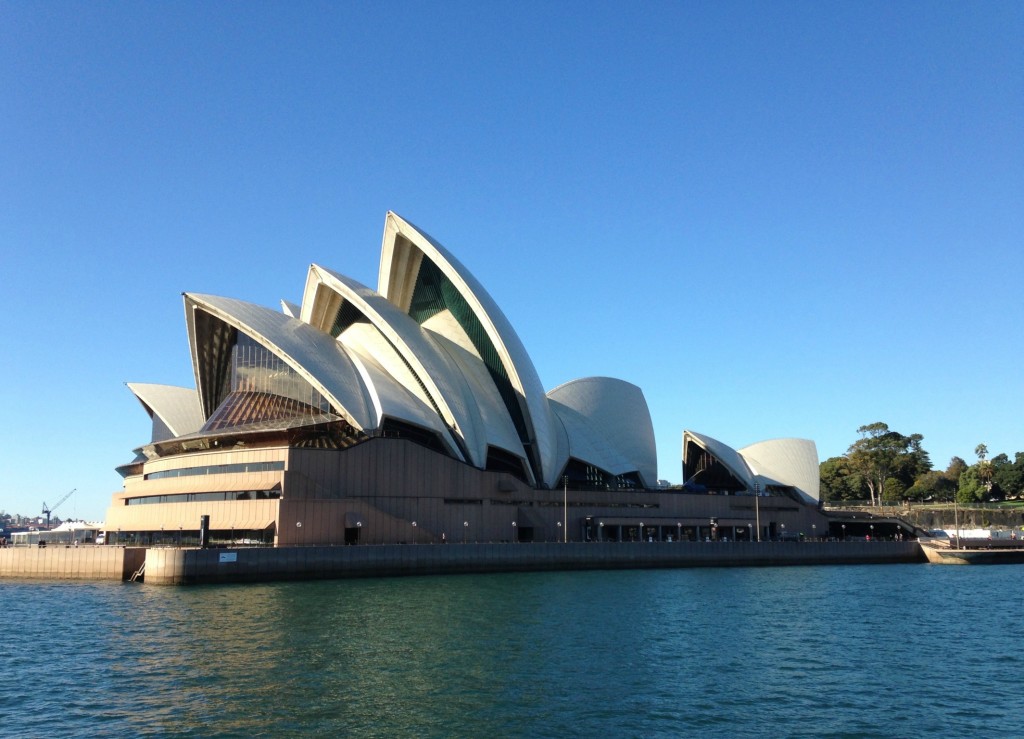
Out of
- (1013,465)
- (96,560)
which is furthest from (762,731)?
(1013,465)

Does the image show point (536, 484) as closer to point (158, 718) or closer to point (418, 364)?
point (418, 364)

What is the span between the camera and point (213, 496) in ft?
162

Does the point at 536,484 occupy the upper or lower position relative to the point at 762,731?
upper

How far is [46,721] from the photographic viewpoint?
15766 mm

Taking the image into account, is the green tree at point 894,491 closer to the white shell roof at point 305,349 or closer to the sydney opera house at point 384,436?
the sydney opera house at point 384,436

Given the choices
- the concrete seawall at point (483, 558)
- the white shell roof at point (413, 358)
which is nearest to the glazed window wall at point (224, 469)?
the concrete seawall at point (483, 558)

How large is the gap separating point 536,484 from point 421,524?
35.5ft

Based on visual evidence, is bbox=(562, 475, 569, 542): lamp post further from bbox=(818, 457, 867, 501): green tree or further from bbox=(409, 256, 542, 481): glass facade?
bbox=(818, 457, 867, 501): green tree

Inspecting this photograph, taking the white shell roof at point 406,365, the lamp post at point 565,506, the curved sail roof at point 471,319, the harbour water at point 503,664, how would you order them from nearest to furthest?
the harbour water at point 503,664 < the white shell roof at point 406,365 < the curved sail roof at point 471,319 < the lamp post at point 565,506

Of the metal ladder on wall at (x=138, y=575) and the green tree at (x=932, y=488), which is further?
the green tree at (x=932, y=488)

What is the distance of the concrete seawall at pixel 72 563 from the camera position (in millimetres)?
44281

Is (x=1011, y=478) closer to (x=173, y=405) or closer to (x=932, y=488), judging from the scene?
(x=932, y=488)

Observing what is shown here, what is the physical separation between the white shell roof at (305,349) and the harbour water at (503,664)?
627 inches

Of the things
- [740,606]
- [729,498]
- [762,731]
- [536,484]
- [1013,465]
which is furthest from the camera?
[1013,465]
